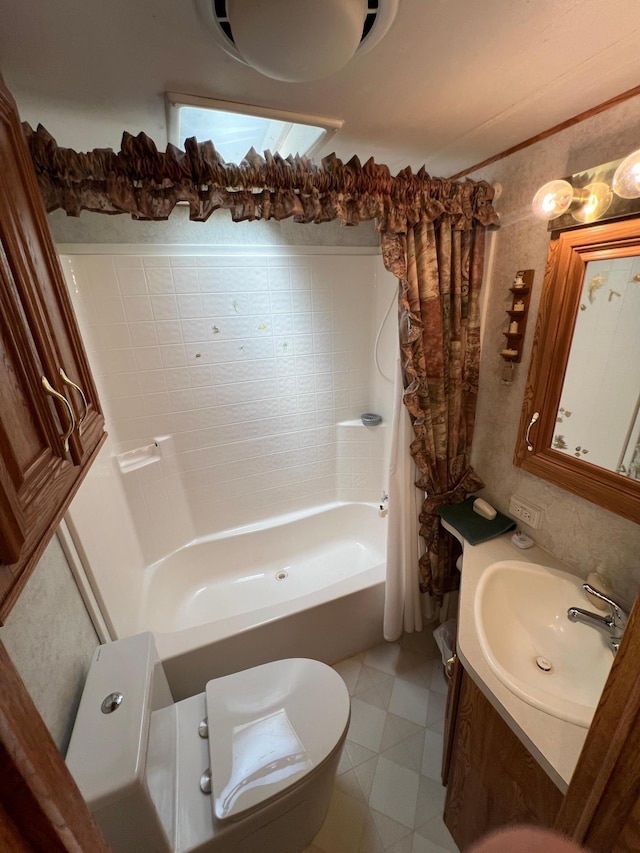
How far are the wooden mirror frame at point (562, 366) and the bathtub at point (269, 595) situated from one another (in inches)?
37.8

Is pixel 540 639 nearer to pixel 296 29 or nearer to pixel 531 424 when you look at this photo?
pixel 531 424

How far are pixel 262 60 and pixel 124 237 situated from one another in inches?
52.3

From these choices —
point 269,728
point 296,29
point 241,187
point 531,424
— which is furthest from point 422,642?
point 296,29

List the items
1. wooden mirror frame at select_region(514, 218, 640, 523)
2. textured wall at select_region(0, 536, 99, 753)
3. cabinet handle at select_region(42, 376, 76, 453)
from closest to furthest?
cabinet handle at select_region(42, 376, 76, 453), textured wall at select_region(0, 536, 99, 753), wooden mirror frame at select_region(514, 218, 640, 523)

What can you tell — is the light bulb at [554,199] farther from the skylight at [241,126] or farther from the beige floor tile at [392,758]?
the beige floor tile at [392,758]

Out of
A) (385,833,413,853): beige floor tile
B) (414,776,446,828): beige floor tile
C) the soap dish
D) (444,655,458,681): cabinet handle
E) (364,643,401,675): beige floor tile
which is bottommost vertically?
(414,776,446,828): beige floor tile

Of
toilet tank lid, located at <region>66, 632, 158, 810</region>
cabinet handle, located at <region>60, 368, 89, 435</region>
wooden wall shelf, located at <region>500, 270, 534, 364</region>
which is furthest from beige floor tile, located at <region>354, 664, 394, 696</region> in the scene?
cabinet handle, located at <region>60, 368, 89, 435</region>

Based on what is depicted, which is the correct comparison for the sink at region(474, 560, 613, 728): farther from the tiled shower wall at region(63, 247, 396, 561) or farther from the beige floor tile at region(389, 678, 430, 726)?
the tiled shower wall at region(63, 247, 396, 561)

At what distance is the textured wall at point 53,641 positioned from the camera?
740 millimetres

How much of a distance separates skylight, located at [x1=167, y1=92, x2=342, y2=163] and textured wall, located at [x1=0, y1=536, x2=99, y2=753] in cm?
125

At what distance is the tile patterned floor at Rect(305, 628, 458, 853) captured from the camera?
1.22 m

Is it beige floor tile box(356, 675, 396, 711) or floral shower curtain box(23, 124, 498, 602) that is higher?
floral shower curtain box(23, 124, 498, 602)

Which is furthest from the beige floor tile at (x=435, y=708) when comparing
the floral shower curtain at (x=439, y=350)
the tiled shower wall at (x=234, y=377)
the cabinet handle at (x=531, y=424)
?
the cabinet handle at (x=531, y=424)

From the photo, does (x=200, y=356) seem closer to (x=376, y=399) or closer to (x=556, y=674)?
(x=376, y=399)
